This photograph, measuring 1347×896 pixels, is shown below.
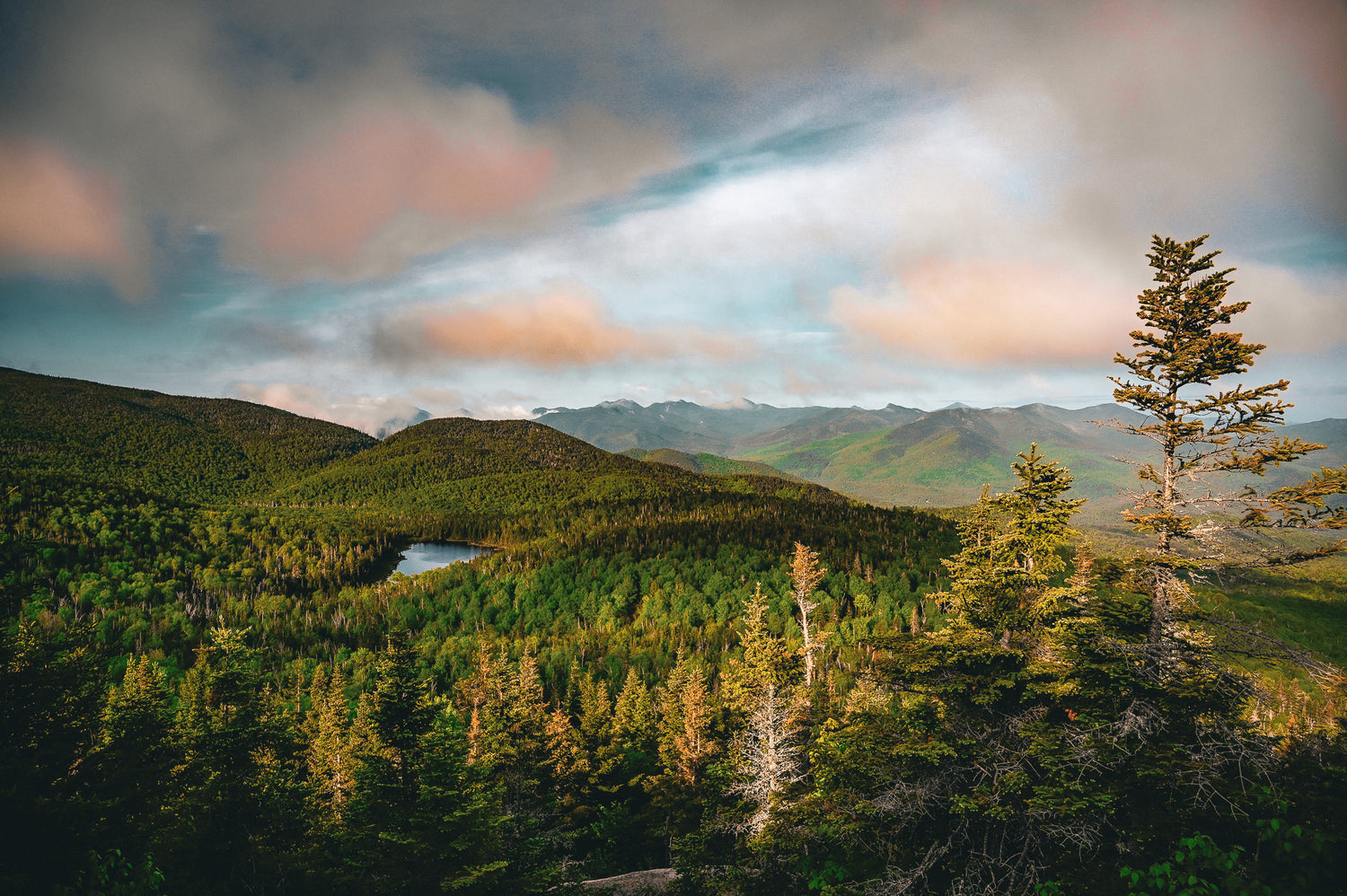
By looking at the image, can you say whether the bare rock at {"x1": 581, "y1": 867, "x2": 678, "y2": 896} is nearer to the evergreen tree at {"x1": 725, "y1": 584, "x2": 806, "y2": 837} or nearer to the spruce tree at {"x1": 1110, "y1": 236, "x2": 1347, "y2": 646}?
the evergreen tree at {"x1": 725, "y1": 584, "x2": 806, "y2": 837}

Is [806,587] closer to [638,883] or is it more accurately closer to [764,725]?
[764,725]

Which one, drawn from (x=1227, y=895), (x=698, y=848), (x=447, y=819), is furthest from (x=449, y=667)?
(x=1227, y=895)

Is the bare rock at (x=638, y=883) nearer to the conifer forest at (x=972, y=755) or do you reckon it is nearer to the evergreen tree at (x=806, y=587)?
the conifer forest at (x=972, y=755)

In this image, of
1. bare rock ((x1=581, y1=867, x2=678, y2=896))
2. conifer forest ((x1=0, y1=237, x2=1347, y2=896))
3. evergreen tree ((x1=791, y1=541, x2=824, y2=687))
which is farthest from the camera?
evergreen tree ((x1=791, y1=541, x2=824, y2=687))

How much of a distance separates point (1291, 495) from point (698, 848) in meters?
28.3

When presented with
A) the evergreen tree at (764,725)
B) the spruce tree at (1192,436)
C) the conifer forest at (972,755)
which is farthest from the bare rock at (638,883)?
the spruce tree at (1192,436)

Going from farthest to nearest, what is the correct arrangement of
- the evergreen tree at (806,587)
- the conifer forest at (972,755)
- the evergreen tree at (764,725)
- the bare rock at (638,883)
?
the evergreen tree at (806,587)
the bare rock at (638,883)
the evergreen tree at (764,725)
the conifer forest at (972,755)

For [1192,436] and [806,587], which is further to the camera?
[806,587]

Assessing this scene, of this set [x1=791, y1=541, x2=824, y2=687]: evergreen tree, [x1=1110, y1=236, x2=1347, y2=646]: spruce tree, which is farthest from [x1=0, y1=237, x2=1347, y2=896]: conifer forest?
[x1=791, y1=541, x2=824, y2=687]: evergreen tree

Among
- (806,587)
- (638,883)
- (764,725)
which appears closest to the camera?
(764,725)

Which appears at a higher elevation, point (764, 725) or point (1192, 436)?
point (1192, 436)

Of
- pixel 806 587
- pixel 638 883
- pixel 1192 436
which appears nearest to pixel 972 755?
pixel 1192 436

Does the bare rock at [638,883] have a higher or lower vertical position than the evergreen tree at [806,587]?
lower

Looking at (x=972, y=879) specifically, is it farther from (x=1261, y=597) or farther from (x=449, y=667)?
(x=1261, y=597)
